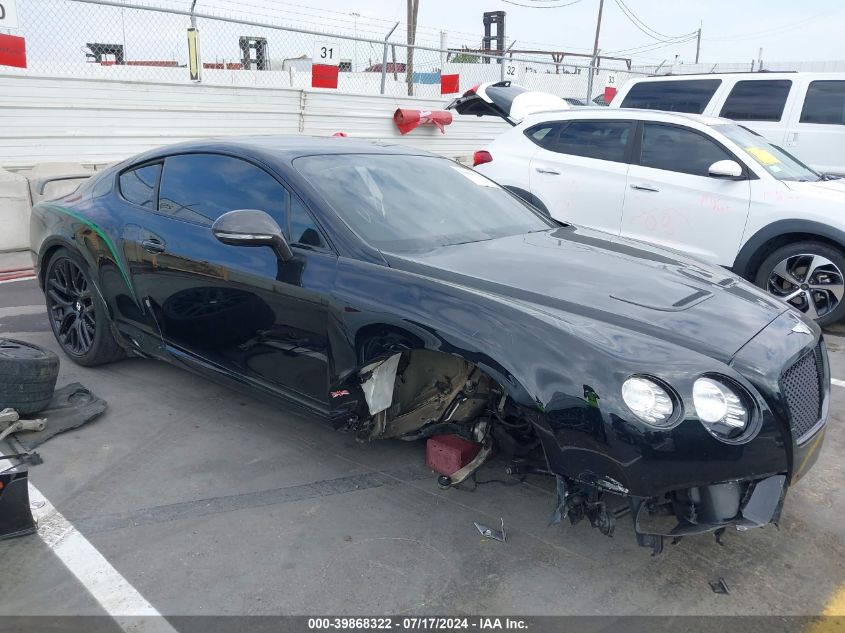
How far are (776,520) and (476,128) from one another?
552 inches

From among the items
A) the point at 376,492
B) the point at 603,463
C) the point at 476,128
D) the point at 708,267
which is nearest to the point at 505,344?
the point at 603,463

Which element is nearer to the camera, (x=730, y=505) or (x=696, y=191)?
(x=730, y=505)

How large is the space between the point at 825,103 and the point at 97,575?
9.10 metres

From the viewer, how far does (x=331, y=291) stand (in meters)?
3.18

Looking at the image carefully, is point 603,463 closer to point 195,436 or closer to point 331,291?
point 331,291

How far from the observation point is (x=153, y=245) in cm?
394

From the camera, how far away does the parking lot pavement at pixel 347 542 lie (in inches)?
104

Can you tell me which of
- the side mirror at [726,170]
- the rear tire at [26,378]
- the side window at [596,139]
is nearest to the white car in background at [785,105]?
the side window at [596,139]

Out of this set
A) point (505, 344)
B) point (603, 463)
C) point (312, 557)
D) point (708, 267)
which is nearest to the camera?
point (603, 463)

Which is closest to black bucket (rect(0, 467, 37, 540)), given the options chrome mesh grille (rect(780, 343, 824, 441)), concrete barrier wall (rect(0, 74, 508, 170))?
chrome mesh grille (rect(780, 343, 824, 441))

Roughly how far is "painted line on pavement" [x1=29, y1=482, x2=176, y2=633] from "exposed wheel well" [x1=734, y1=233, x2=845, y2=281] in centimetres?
529

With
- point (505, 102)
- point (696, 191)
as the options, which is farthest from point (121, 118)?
point (696, 191)

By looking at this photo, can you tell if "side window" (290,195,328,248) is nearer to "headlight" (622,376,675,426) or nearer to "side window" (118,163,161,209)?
"side window" (118,163,161,209)

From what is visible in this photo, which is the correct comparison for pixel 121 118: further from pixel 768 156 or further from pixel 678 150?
pixel 768 156
